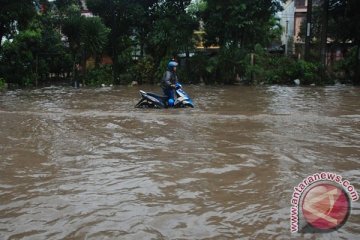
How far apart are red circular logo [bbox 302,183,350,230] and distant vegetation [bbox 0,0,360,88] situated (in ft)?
64.0

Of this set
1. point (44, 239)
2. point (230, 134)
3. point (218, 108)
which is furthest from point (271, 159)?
point (218, 108)

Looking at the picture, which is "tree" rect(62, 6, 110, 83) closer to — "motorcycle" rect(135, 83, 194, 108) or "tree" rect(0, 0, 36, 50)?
"tree" rect(0, 0, 36, 50)

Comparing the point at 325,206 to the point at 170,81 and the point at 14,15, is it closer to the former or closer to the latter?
the point at 170,81

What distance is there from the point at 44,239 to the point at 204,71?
21.1 meters

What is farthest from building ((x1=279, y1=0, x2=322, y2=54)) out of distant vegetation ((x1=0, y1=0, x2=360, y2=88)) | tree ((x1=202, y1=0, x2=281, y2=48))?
tree ((x1=202, y1=0, x2=281, y2=48))

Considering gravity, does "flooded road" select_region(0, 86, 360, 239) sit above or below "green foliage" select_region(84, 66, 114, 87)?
below

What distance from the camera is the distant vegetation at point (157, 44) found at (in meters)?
22.8

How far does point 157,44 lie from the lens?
83.0ft

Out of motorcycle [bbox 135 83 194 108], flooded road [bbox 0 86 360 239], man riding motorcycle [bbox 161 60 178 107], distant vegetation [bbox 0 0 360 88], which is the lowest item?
flooded road [bbox 0 86 360 239]

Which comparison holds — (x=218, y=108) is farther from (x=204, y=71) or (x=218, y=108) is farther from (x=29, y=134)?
(x=204, y=71)

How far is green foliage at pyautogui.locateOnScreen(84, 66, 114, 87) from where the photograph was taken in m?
23.9

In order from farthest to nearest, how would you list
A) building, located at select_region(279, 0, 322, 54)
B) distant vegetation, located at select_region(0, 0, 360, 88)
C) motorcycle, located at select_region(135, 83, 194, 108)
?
building, located at select_region(279, 0, 322, 54), distant vegetation, located at select_region(0, 0, 360, 88), motorcycle, located at select_region(135, 83, 194, 108)

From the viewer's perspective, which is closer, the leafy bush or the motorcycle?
the motorcycle

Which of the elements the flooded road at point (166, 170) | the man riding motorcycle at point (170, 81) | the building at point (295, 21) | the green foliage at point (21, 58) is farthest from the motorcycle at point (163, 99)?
the building at point (295, 21)
